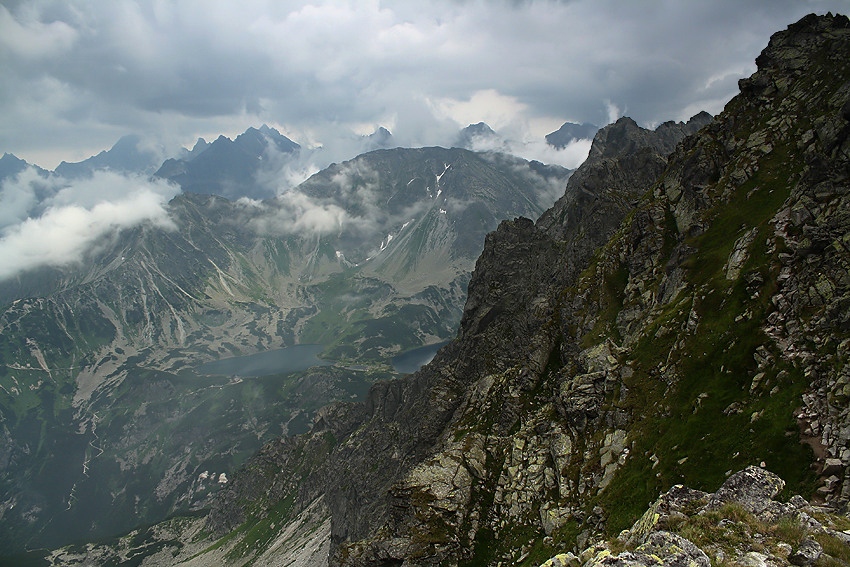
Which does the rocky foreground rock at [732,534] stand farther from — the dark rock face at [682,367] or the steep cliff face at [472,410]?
the steep cliff face at [472,410]

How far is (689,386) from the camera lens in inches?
1626

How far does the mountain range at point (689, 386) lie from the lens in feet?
78.1

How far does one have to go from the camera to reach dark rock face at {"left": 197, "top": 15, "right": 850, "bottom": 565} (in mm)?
31234

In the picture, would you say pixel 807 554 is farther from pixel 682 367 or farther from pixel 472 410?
pixel 472 410

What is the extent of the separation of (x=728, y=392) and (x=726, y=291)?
13.2m

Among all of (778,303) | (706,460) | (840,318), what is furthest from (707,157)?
(706,460)

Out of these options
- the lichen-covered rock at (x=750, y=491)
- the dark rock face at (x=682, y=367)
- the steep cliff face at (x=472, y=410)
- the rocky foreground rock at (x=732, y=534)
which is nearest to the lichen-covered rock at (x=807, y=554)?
the rocky foreground rock at (x=732, y=534)

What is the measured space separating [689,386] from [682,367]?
279 cm

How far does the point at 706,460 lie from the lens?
1300 inches

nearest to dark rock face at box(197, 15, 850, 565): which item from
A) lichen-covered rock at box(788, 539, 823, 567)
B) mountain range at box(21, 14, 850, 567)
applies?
mountain range at box(21, 14, 850, 567)

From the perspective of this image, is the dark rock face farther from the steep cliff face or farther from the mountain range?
the steep cliff face

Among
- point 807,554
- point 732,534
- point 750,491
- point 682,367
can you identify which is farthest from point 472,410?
point 807,554

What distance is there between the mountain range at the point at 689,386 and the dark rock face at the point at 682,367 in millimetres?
199

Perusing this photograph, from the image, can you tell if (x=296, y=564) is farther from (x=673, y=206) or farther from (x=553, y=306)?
(x=673, y=206)
